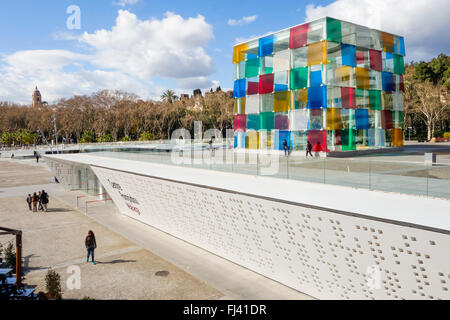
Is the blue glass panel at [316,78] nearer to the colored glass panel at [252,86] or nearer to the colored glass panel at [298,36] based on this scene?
the colored glass panel at [298,36]

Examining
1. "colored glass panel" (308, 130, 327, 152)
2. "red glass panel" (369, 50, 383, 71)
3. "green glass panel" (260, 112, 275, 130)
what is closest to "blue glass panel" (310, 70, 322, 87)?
"colored glass panel" (308, 130, 327, 152)

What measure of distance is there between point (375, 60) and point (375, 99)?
323cm

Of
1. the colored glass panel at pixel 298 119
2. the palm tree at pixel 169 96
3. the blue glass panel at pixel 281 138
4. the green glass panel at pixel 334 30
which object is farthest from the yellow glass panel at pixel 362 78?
the palm tree at pixel 169 96

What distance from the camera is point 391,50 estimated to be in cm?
2905

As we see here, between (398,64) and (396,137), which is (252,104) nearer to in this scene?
(396,137)

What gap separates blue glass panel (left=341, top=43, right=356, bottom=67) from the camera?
984 inches

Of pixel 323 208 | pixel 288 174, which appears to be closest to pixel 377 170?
pixel 323 208

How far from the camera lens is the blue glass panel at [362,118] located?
85.6 feet

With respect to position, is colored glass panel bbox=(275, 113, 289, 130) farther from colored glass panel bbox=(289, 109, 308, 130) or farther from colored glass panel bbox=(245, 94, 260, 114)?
colored glass panel bbox=(245, 94, 260, 114)

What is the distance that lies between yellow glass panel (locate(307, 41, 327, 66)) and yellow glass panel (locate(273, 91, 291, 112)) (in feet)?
9.95

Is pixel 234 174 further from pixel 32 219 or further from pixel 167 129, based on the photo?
pixel 167 129

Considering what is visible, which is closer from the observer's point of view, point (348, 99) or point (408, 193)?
point (408, 193)

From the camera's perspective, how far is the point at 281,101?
1055 inches
